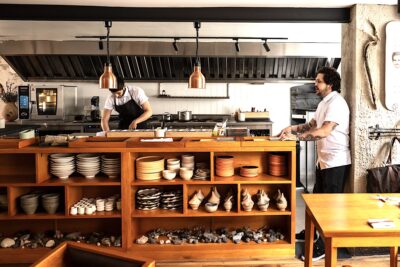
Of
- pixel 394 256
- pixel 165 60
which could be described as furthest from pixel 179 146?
pixel 165 60

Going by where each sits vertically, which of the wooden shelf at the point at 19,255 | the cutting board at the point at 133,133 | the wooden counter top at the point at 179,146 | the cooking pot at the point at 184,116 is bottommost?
the wooden shelf at the point at 19,255

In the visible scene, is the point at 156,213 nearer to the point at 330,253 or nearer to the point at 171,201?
the point at 171,201

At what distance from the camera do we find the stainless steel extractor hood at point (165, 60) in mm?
6930

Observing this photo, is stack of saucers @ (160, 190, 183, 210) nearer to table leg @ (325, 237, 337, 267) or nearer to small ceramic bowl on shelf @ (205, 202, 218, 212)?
small ceramic bowl on shelf @ (205, 202, 218, 212)

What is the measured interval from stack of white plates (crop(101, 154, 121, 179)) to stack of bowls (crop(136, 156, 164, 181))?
0.20m

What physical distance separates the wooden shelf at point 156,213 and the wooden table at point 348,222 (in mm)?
1427

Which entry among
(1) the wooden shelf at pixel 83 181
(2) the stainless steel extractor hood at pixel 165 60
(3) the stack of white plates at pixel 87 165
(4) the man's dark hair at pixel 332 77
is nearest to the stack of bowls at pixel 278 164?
(4) the man's dark hair at pixel 332 77

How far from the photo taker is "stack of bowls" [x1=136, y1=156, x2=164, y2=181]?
3.77 metres

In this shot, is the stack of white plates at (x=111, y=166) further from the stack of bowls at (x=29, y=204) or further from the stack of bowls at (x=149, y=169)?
the stack of bowls at (x=29, y=204)

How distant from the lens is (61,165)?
375cm

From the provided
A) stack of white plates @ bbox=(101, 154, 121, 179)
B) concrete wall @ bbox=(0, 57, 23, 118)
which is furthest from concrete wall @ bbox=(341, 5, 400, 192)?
concrete wall @ bbox=(0, 57, 23, 118)

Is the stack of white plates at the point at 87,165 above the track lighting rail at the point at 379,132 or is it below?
below

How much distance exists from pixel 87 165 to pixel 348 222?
8.60 ft

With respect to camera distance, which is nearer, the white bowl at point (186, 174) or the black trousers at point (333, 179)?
the white bowl at point (186, 174)
